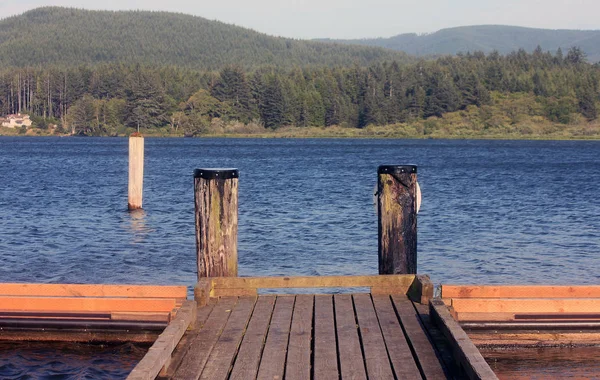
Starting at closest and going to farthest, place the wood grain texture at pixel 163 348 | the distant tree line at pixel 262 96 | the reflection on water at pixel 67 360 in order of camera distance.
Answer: the wood grain texture at pixel 163 348
the reflection on water at pixel 67 360
the distant tree line at pixel 262 96

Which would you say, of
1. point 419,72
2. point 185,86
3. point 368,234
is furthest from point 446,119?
point 368,234

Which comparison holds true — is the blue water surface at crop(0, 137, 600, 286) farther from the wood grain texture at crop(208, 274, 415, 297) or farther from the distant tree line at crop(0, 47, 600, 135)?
the distant tree line at crop(0, 47, 600, 135)

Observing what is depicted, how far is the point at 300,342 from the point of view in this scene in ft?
20.4

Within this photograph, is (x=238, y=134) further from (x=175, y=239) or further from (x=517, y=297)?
(x=517, y=297)

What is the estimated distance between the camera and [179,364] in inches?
225

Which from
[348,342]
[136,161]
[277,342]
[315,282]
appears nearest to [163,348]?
[277,342]

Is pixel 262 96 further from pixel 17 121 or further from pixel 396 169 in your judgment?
pixel 396 169

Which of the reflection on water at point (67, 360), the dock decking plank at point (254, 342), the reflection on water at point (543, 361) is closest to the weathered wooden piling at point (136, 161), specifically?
the reflection on water at point (67, 360)

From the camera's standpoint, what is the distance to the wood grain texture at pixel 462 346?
16.6 ft

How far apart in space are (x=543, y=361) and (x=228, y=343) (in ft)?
11.0

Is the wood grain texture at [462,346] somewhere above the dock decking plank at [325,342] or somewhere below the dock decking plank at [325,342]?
above

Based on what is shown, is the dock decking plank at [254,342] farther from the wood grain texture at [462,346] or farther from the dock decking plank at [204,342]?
the wood grain texture at [462,346]

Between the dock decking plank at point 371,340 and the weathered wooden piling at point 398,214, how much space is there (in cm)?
72

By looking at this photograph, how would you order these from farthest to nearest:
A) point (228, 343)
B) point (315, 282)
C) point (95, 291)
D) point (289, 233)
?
point (289, 233) → point (95, 291) → point (315, 282) → point (228, 343)
